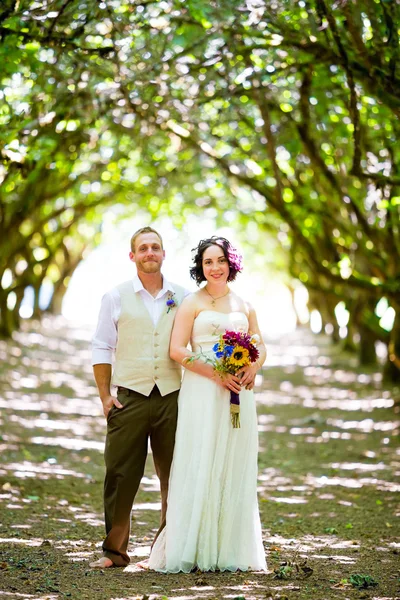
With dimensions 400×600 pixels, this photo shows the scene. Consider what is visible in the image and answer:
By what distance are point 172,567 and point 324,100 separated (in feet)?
28.5

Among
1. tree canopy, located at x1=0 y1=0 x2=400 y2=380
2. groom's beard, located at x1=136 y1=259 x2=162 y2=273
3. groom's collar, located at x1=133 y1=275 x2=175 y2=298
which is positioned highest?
tree canopy, located at x1=0 y1=0 x2=400 y2=380

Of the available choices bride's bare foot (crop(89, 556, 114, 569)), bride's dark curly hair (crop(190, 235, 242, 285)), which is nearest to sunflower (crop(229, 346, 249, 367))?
bride's dark curly hair (crop(190, 235, 242, 285))

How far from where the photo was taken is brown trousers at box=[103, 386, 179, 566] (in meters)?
6.30

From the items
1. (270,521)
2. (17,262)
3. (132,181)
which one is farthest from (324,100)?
(17,262)

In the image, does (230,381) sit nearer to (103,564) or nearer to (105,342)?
(105,342)

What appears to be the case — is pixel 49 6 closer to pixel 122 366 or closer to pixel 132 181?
pixel 122 366

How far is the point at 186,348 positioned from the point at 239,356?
457 millimetres

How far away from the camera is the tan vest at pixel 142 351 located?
6273 mm

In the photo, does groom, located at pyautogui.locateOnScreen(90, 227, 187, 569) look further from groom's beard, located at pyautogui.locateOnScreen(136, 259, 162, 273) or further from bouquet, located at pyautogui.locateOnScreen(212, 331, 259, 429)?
bouquet, located at pyautogui.locateOnScreen(212, 331, 259, 429)

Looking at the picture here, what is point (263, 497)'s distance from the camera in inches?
378

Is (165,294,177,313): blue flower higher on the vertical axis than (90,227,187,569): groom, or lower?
higher

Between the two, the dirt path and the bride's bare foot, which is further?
the bride's bare foot

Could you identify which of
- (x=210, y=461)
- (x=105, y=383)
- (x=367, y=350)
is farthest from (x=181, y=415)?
(x=367, y=350)

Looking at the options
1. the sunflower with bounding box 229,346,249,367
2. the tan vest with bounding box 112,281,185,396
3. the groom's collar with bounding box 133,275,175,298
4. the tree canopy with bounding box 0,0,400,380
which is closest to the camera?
the sunflower with bounding box 229,346,249,367
